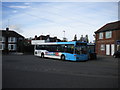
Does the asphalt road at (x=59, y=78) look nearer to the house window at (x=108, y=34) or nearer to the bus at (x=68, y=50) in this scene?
the bus at (x=68, y=50)

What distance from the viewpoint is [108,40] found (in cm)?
3519

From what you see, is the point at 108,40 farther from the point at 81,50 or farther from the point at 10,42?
the point at 10,42

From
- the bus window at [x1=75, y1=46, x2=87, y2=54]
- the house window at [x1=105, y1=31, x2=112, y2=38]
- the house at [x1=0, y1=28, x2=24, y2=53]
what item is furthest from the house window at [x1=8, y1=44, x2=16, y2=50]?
the bus window at [x1=75, y1=46, x2=87, y2=54]

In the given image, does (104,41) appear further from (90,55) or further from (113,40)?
(90,55)

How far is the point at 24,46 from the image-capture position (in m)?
49.1

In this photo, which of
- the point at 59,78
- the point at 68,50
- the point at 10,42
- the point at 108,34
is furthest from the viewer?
the point at 10,42

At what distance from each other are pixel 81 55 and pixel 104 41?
18.8 metres

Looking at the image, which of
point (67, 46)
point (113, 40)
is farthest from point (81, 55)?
point (113, 40)

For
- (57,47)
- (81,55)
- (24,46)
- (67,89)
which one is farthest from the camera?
(24,46)

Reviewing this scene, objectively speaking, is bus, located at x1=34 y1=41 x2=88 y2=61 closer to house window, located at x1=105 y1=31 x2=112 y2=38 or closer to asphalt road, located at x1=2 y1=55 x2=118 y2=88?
asphalt road, located at x1=2 y1=55 x2=118 y2=88

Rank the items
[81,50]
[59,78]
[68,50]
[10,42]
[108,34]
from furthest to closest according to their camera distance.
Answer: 1. [10,42]
2. [108,34]
3. [68,50]
4. [81,50]
5. [59,78]

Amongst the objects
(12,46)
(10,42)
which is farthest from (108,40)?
→ (10,42)

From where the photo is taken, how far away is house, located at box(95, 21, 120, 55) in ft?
108

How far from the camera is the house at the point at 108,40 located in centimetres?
3297
